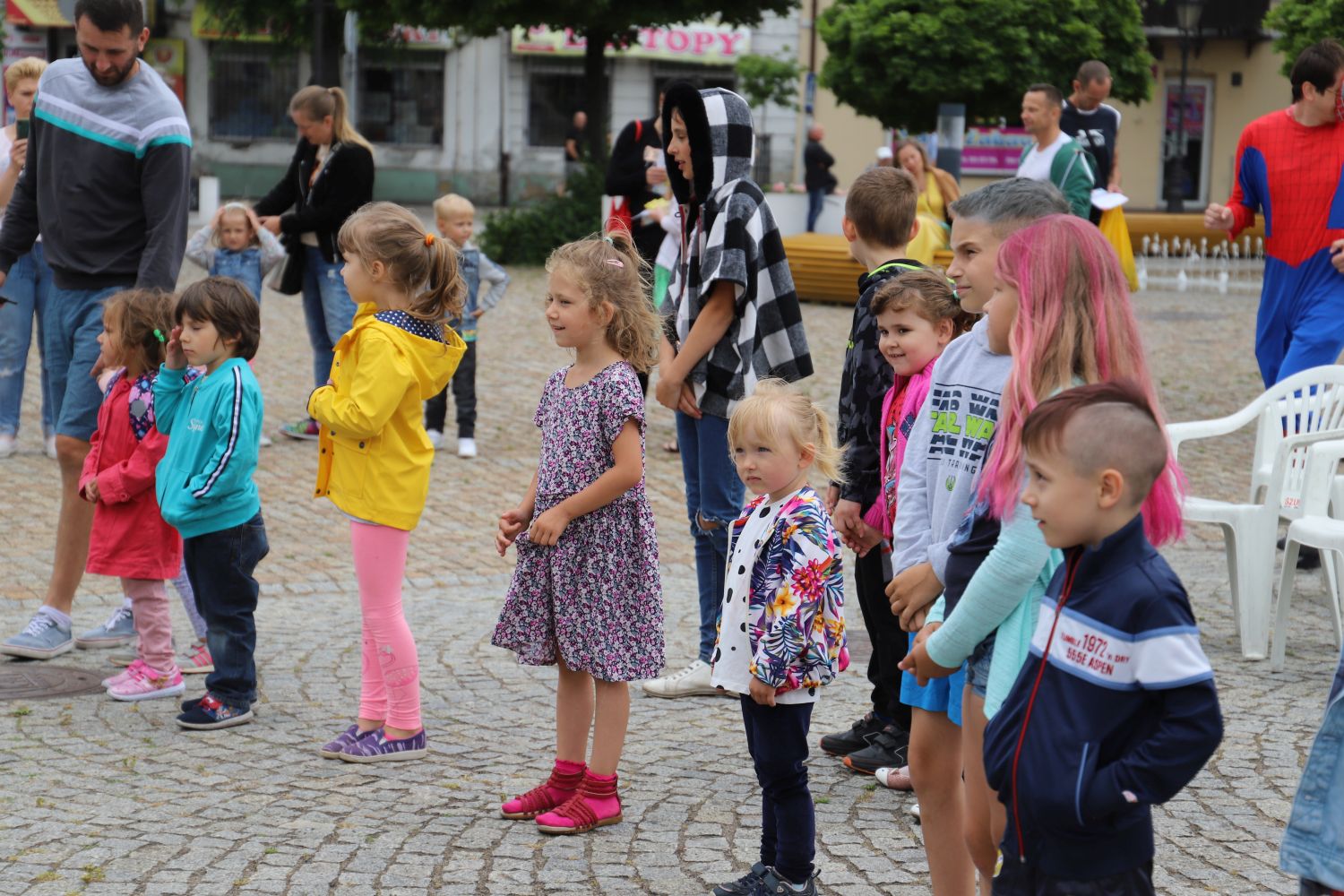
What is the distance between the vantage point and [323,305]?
10.1 metres

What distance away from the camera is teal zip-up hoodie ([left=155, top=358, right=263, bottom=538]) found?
513 cm

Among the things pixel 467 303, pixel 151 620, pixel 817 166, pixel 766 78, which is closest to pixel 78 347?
pixel 151 620

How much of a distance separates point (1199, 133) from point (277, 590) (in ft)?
136

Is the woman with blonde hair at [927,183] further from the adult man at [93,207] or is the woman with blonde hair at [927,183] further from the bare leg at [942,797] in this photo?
the bare leg at [942,797]

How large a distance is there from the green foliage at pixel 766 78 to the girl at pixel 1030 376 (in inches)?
1377

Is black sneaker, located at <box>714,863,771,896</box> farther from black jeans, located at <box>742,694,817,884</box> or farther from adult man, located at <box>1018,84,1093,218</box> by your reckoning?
adult man, located at <box>1018,84,1093,218</box>

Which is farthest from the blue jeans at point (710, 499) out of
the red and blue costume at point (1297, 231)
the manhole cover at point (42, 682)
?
the red and blue costume at point (1297, 231)

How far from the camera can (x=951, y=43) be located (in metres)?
20.5

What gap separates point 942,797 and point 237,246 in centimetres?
723

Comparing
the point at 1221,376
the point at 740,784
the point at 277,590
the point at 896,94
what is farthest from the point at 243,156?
the point at 740,784

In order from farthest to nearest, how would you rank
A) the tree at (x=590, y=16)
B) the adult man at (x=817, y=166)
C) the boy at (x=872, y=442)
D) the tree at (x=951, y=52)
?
the adult man at (x=817, y=166)
the tree at (x=590, y=16)
the tree at (x=951, y=52)
the boy at (x=872, y=442)

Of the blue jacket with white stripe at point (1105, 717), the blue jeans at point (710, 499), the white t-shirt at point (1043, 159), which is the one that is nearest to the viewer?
the blue jacket with white stripe at point (1105, 717)

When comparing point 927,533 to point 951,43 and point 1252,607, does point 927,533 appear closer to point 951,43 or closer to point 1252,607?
point 1252,607

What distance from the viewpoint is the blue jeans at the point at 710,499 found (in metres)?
5.56
